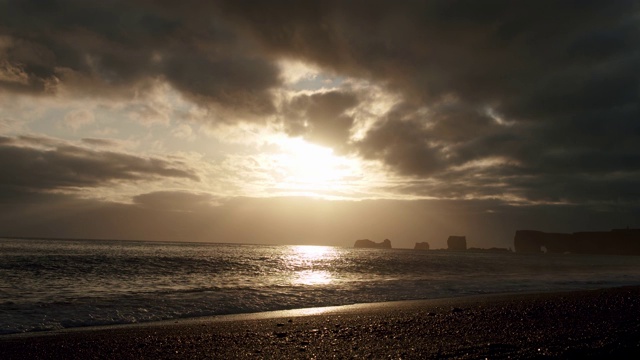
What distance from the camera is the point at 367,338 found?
11789mm

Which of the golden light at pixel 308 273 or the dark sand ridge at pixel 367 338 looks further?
the golden light at pixel 308 273

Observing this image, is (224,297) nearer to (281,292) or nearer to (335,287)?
(281,292)

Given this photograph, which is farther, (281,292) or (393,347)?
(281,292)

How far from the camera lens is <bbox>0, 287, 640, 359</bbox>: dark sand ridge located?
998cm

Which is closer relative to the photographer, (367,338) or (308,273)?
(367,338)

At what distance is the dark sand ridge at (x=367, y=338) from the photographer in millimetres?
9977

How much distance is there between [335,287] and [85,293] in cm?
1595

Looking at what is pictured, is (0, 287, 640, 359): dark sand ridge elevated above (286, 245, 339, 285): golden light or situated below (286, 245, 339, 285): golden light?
above

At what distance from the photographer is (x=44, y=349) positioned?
11453 millimetres

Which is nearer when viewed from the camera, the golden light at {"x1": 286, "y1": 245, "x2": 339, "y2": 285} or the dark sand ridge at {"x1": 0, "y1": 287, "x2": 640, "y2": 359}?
the dark sand ridge at {"x1": 0, "y1": 287, "x2": 640, "y2": 359}

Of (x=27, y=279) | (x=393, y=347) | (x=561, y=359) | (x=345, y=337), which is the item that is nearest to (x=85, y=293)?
(x=27, y=279)

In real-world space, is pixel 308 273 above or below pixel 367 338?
below

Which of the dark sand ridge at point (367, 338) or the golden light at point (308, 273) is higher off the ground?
the dark sand ridge at point (367, 338)

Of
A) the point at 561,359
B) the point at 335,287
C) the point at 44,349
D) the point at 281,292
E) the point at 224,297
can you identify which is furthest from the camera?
the point at 335,287
